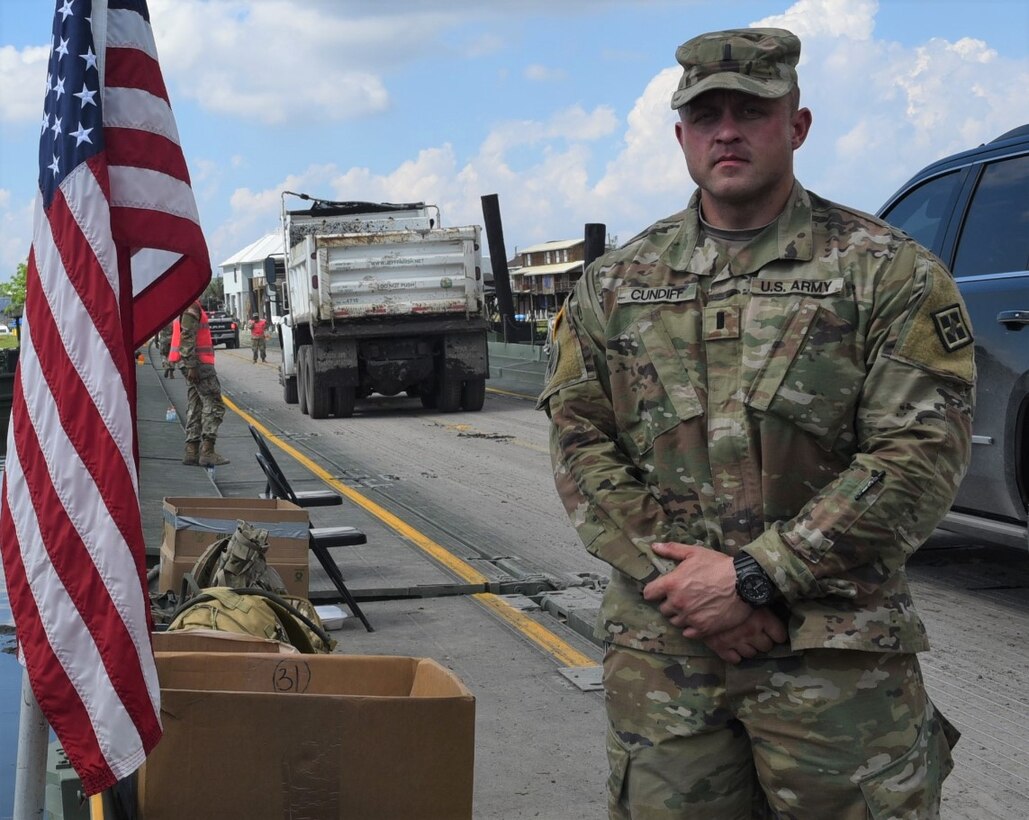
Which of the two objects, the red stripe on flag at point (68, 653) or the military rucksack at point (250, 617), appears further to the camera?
the military rucksack at point (250, 617)

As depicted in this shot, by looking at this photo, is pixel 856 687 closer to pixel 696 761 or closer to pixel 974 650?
pixel 696 761

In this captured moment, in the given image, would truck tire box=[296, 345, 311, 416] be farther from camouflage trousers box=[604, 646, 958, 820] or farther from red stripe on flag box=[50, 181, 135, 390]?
camouflage trousers box=[604, 646, 958, 820]

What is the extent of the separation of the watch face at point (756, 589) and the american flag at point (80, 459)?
1.33 m

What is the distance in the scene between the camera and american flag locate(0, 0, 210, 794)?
117 inches

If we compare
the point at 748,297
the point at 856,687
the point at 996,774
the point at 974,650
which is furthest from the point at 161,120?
the point at 974,650

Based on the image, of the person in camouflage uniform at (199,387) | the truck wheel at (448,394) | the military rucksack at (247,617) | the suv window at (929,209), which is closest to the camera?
the military rucksack at (247,617)

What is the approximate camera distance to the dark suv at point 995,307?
6707 millimetres

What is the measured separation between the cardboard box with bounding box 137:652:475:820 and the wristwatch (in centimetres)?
116

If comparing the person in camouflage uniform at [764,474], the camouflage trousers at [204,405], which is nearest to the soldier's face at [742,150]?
the person in camouflage uniform at [764,474]

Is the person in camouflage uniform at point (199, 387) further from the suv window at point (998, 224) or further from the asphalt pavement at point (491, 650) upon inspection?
the suv window at point (998, 224)

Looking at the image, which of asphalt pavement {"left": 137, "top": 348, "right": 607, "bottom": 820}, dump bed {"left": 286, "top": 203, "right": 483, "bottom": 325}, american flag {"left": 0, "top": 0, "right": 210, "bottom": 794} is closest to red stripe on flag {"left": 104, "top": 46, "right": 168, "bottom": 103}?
american flag {"left": 0, "top": 0, "right": 210, "bottom": 794}

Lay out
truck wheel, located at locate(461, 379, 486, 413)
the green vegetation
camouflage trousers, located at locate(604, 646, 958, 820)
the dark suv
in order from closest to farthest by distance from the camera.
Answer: camouflage trousers, located at locate(604, 646, 958, 820) < the dark suv < truck wheel, located at locate(461, 379, 486, 413) < the green vegetation

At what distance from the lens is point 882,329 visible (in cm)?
266

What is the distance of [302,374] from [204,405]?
7.14 m
